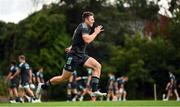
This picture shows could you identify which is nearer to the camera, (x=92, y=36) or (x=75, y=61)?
(x=92, y=36)

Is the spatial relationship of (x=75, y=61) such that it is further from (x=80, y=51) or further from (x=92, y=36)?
(x=92, y=36)

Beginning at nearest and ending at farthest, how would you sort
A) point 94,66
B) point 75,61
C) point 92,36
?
point 92,36, point 75,61, point 94,66

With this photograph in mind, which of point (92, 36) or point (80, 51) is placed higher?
point (92, 36)

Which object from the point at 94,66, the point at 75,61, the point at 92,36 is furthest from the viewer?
the point at 94,66

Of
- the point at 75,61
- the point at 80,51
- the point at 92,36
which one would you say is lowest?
the point at 75,61

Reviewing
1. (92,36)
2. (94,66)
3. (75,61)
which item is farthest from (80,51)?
(92,36)

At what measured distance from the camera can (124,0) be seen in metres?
67.3

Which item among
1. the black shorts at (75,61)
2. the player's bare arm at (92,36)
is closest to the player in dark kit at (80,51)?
the black shorts at (75,61)

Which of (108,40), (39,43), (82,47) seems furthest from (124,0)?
(82,47)

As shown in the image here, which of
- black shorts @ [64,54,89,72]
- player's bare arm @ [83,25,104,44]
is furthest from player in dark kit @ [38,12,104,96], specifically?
player's bare arm @ [83,25,104,44]

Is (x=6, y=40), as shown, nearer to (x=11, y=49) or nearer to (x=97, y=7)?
(x=11, y=49)

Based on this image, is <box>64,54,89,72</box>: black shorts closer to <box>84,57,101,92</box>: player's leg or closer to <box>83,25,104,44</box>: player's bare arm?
<box>84,57,101,92</box>: player's leg

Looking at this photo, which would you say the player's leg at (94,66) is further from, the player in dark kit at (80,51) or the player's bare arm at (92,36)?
the player's bare arm at (92,36)

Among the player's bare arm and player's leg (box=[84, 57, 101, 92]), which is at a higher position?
the player's bare arm
